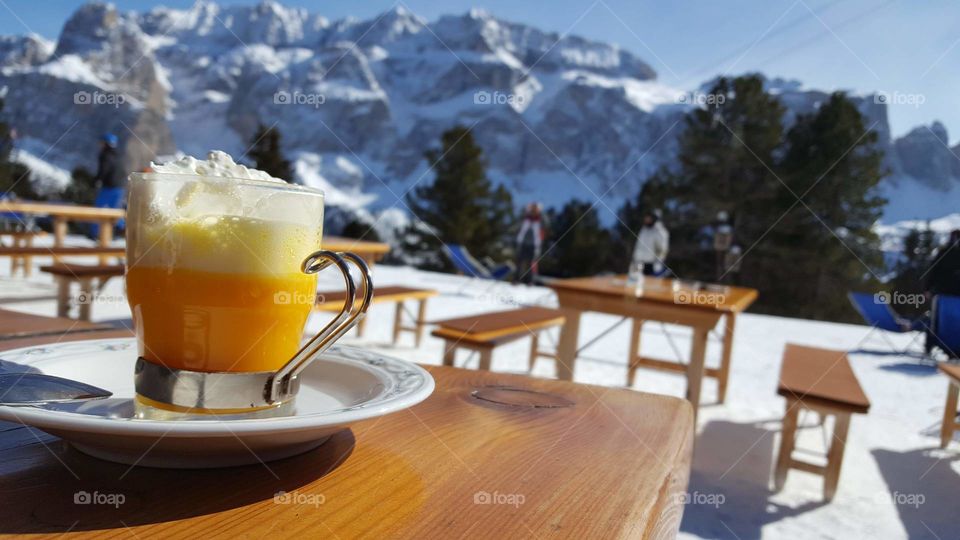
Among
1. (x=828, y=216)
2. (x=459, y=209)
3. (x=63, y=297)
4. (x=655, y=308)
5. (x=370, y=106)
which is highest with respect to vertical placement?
(x=370, y=106)

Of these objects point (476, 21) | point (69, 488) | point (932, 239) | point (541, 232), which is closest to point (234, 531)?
point (69, 488)

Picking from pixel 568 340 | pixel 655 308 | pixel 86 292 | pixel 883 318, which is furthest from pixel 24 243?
pixel 883 318

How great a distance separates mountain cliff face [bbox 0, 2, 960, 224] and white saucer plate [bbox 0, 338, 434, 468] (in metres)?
40.9

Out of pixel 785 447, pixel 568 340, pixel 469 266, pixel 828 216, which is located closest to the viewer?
pixel 785 447

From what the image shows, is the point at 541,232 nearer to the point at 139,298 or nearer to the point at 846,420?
the point at 846,420

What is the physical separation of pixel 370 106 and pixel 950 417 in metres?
55.7

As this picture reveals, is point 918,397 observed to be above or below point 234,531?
below

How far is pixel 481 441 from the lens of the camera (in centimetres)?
44

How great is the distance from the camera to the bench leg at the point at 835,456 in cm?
191

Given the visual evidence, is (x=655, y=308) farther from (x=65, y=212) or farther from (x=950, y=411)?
(x=65, y=212)

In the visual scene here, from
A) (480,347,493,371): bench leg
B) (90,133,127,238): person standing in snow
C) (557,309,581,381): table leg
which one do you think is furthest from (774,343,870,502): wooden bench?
(90,133,127,238): person standing in snow

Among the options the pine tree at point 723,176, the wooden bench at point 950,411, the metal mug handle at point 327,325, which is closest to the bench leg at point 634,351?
the wooden bench at point 950,411

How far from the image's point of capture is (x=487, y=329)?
2449mm

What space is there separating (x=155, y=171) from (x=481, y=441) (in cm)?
26
